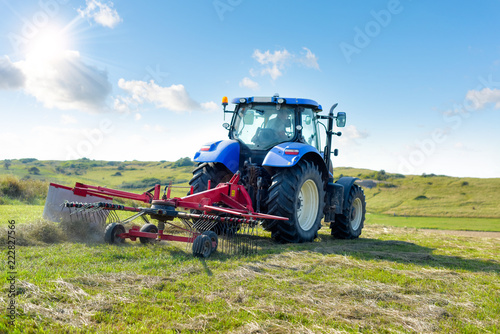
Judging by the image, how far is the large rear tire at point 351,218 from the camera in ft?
28.4

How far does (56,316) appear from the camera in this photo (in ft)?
8.64

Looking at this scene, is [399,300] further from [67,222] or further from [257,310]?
[67,222]

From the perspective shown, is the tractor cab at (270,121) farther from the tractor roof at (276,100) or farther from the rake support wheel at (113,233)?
the rake support wheel at (113,233)

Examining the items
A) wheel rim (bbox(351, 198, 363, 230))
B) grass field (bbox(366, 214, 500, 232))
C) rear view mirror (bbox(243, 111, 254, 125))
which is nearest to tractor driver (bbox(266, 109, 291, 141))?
rear view mirror (bbox(243, 111, 254, 125))

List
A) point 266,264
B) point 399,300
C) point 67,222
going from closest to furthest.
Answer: point 399,300 → point 266,264 → point 67,222

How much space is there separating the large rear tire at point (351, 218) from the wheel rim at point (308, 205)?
1.34 m

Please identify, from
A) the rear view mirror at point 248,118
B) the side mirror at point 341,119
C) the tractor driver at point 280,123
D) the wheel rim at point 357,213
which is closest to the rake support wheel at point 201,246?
the tractor driver at point 280,123

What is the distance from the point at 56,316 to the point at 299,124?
584 cm

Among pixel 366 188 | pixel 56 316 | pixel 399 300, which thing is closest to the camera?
pixel 56 316

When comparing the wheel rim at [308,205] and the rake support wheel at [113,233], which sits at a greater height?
the wheel rim at [308,205]

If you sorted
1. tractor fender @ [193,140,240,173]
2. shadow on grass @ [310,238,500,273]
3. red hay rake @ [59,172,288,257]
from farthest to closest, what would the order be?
tractor fender @ [193,140,240,173]
shadow on grass @ [310,238,500,273]
red hay rake @ [59,172,288,257]

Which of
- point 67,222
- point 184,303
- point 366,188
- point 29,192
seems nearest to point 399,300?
point 184,303

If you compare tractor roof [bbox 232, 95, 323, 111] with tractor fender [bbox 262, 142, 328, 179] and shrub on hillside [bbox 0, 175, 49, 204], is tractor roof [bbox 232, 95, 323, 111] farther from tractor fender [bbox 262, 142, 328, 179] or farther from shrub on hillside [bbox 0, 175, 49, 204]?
shrub on hillside [bbox 0, 175, 49, 204]

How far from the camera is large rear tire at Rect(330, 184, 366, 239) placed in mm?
8664
